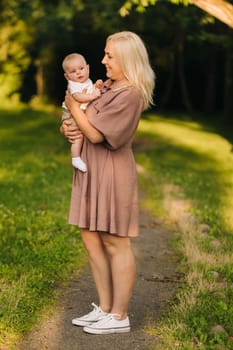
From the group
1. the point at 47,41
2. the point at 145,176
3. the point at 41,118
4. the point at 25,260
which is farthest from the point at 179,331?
the point at 47,41

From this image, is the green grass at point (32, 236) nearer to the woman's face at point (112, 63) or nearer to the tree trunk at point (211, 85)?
the woman's face at point (112, 63)

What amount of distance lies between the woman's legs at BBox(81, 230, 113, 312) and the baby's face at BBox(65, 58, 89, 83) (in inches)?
40.7

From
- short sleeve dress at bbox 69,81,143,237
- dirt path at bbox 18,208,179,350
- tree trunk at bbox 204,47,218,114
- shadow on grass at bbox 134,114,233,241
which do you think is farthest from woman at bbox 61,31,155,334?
tree trunk at bbox 204,47,218,114

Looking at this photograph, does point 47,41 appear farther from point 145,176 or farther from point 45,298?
point 45,298

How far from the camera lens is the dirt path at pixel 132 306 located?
4.96 m

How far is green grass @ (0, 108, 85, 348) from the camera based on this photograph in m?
5.59

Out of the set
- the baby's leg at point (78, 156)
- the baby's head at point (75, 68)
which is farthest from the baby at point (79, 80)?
the baby's leg at point (78, 156)

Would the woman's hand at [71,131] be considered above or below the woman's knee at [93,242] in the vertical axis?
above

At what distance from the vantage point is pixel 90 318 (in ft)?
17.3

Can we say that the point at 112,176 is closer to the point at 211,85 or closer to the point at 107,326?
the point at 107,326

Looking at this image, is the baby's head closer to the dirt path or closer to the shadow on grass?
the dirt path

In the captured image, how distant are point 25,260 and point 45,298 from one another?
99 centimetres

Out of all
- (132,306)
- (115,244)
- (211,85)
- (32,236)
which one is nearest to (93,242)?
(115,244)

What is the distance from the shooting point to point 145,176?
1180 cm
